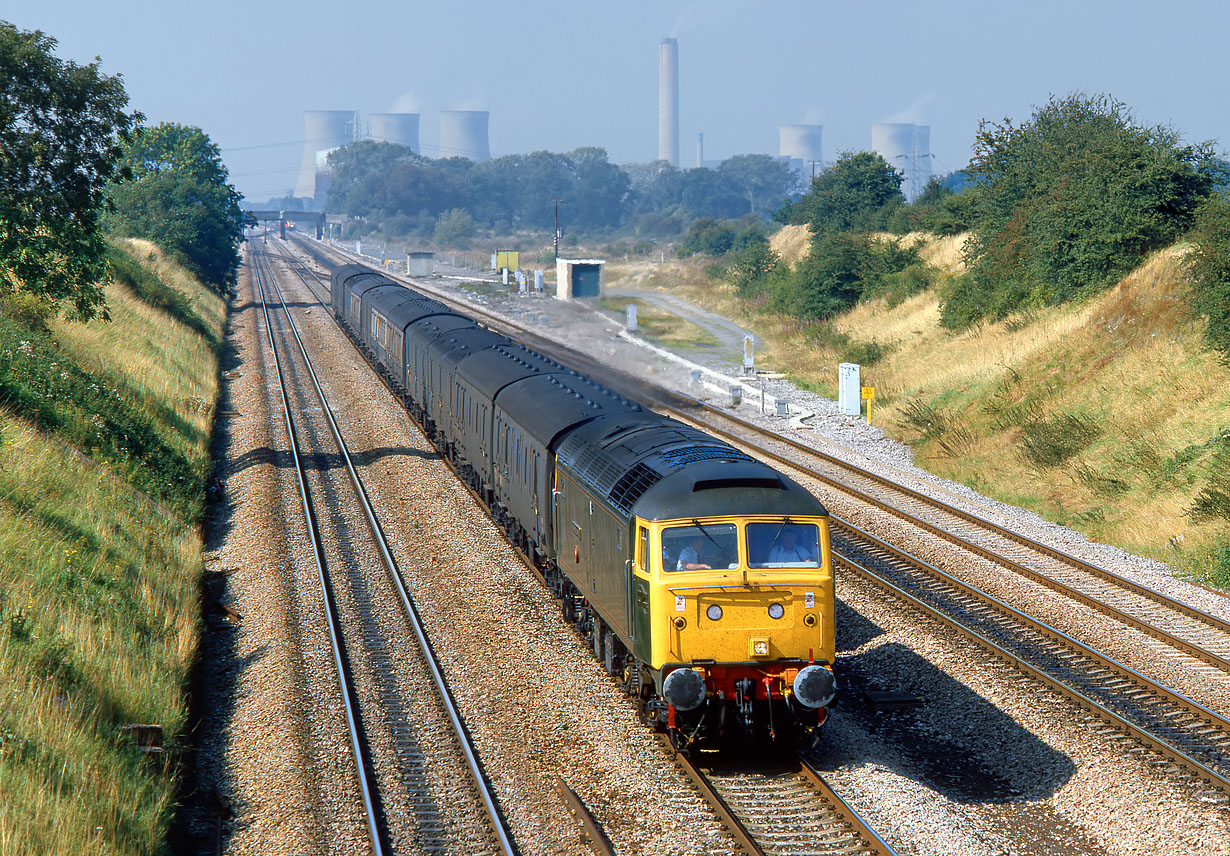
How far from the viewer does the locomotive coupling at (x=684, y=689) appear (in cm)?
1191

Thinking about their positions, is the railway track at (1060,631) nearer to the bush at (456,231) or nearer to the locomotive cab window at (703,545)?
the locomotive cab window at (703,545)

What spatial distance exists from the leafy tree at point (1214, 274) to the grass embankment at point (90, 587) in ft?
77.9

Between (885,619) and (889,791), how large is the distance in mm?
5669

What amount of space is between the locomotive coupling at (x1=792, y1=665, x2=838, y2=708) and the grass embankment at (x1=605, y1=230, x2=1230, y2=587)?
10.9 metres

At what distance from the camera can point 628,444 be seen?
15047mm

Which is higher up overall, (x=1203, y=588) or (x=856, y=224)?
(x=856, y=224)

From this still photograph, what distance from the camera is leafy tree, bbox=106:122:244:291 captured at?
7031 cm

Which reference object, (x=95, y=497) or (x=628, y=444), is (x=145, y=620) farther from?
(x=628, y=444)

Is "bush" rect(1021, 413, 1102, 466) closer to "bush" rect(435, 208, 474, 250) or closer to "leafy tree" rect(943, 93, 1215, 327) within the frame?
"leafy tree" rect(943, 93, 1215, 327)

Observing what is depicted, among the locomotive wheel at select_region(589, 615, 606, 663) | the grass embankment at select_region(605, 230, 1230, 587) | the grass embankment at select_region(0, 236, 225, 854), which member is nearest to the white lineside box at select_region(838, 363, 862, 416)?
the grass embankment at select_region(605, 230, 1230, 587)

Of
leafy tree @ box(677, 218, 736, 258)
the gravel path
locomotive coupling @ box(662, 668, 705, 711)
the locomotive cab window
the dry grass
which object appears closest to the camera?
the gravel path

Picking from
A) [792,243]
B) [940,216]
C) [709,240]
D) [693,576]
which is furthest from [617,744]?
Result: [709,240]

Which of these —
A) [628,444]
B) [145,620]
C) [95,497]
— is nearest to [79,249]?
[95,497]

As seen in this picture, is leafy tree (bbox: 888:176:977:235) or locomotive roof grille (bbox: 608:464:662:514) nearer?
locomotive roof grille (bbox: 608:464:662:514)
